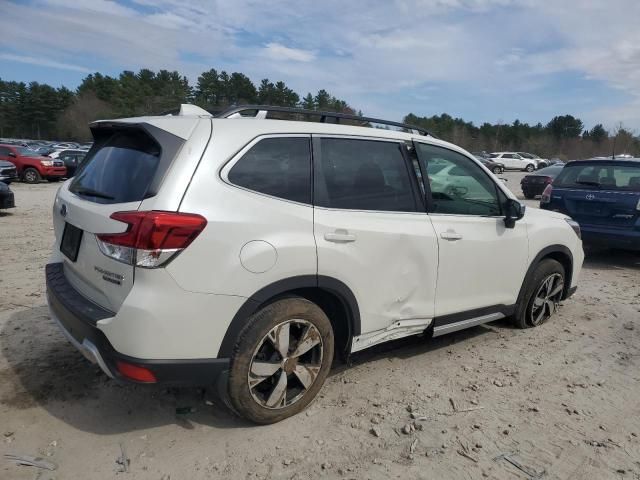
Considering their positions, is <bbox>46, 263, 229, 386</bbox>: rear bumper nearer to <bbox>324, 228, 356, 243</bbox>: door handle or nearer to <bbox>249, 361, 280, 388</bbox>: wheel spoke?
<bbox>249, 361, 280, 388</bbox>: wheel spoke

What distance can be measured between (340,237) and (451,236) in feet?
3.56

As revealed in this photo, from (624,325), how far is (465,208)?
243 centimetres

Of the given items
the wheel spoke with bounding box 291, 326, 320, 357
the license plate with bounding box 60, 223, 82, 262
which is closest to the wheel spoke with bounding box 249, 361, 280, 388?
the wheel spoke with bounding box 291, 326, 320, 357

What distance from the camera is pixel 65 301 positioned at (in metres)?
2.89

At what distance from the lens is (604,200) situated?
720cm

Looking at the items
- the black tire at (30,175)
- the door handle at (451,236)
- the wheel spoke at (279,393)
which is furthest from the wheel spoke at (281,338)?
the black tire at (30,175)

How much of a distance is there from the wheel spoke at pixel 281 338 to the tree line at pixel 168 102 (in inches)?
2689

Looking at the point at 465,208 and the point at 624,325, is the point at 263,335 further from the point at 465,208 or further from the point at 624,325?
the point at 624,325

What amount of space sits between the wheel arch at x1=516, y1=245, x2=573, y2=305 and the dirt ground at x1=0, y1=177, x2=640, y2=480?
1.93 ft

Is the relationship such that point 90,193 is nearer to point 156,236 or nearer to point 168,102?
point 156,236

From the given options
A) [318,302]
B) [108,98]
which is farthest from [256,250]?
[108,98]

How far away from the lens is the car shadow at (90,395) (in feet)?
9.95

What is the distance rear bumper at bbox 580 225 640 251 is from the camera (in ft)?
22.8

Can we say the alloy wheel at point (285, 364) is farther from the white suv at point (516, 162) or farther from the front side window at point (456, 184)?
the white suv at point (516, 162)
